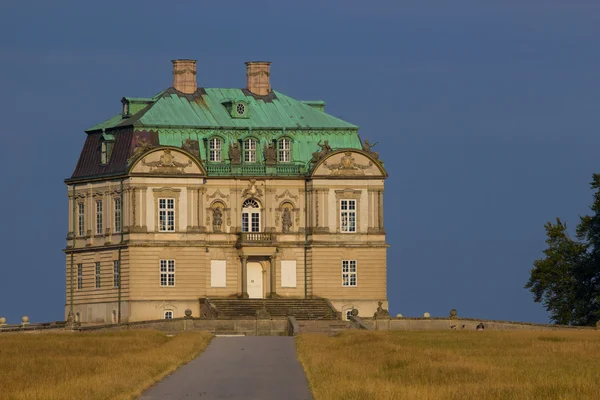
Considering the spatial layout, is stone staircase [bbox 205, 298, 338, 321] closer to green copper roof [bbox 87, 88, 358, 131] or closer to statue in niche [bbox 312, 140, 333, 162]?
statue in niche [bbox 312, 140, 333, 162]

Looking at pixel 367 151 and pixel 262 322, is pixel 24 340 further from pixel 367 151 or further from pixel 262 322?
pixel 367 151

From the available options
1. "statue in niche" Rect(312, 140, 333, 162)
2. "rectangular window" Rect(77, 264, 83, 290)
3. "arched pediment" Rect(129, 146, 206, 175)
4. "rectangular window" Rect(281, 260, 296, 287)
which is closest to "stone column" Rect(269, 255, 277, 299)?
"rectangular window" Rect(281, 260, 296, 287)

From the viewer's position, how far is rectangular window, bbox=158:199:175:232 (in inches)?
3937

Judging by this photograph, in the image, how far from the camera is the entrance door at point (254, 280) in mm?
102750

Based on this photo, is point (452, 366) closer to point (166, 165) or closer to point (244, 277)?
point (166, 165)

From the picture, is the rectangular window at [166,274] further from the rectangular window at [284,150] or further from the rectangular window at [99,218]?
the rectangular window at [284,150]

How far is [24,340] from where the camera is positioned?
71875mm

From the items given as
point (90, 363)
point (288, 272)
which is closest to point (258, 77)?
point (288, 272)

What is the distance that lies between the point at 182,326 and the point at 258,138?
62.6 ft

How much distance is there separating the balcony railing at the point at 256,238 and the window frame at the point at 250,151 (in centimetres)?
451

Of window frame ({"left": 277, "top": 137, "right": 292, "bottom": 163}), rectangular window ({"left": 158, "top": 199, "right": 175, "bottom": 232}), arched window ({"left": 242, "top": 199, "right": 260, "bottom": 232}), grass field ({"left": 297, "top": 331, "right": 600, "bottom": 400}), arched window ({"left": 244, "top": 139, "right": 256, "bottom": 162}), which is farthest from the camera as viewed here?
window frame ({"left": 277, "top": 137, "right": 292, "bottom": 163})

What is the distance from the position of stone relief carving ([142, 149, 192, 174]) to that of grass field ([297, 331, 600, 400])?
27.3m

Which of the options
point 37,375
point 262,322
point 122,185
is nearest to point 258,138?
point 122,185

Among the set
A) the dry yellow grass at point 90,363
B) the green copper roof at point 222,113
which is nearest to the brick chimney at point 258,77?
the green copper roof at point 222,113
